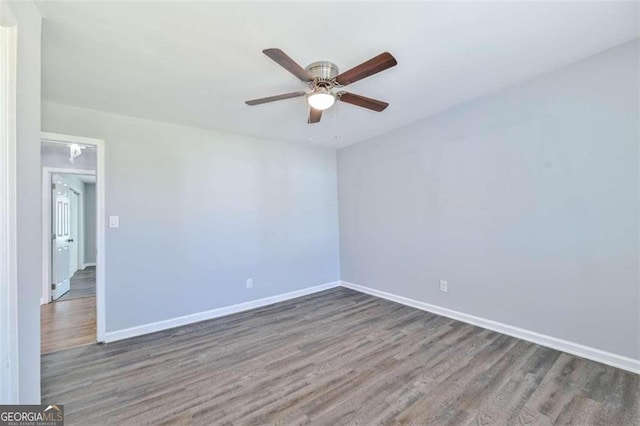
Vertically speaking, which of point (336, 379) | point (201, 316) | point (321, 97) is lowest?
point (336, 379)

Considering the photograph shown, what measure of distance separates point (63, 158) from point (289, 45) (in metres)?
4.69

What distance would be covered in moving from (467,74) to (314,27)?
4.87 feet

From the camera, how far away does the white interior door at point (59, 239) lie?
4496mm

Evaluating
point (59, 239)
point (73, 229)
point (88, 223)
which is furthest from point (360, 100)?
point (88, 223)

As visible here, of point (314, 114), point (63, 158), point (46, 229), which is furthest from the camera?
point (63, 158)

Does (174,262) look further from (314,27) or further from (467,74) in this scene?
(467,74)

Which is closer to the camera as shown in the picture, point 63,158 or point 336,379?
point 336,379

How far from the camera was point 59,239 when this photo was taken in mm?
4914

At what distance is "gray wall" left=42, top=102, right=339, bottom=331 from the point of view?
9.73 feet

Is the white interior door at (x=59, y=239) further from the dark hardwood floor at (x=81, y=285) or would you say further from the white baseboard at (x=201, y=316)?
the white baseboard at (x=201, y=316)

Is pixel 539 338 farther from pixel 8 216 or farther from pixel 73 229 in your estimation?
pixel 73 229

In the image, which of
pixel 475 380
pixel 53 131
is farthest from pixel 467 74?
pixel 53 131

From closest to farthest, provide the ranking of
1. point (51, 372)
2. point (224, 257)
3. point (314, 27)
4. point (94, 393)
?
point (314, 27)
point (94, 393)
point (51, 372)
point (224, 257)

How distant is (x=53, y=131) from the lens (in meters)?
2.68
